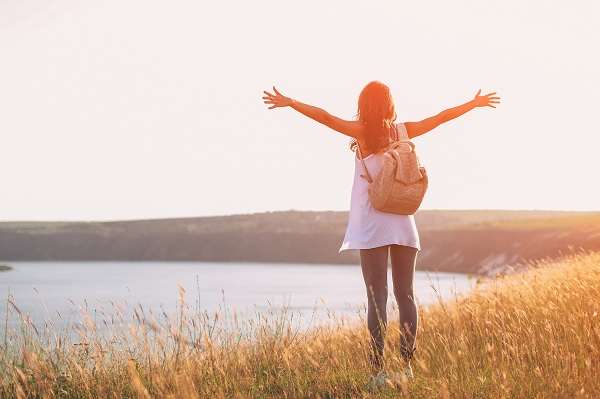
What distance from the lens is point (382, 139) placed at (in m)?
5.57

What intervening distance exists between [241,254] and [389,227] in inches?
6281

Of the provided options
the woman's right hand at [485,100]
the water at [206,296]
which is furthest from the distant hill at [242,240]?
the woman's right hand at [485,100]

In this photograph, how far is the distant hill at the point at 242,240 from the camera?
122m

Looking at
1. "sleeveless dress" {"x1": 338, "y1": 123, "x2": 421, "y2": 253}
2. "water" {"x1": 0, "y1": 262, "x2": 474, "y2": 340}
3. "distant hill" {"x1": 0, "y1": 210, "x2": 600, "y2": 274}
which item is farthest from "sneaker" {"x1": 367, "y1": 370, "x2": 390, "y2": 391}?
"distant hill" {"x1": 0, "y1": 210, "x2": 600, "y2": 274}

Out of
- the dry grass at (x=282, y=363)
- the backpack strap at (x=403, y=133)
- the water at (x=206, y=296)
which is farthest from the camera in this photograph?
the water at (x=206, y=296)

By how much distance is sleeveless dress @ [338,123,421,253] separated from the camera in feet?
17.7

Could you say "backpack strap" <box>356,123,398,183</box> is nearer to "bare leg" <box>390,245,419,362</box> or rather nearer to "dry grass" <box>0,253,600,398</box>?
"bare leg" <box>390,245,419,362</box>

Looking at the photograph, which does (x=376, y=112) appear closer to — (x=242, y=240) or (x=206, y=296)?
(x=206, y=296)

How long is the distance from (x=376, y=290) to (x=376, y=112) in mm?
1260

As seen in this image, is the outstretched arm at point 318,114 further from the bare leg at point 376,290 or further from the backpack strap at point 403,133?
the bare leg at point 376,290

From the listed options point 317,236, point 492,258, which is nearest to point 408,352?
point 492,258

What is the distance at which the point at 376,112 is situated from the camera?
5.50 metres

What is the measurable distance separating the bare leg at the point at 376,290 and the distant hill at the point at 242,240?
364 feet

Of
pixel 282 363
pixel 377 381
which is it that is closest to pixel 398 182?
pixel 377 381
